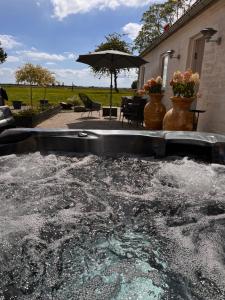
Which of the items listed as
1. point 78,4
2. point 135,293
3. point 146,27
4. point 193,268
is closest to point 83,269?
point 135,293

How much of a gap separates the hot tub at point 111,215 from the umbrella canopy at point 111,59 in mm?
4930

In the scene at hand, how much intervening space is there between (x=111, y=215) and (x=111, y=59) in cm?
700

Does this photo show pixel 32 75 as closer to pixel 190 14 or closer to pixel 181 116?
pixel 190 14

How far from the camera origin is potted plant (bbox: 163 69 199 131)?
5434mm

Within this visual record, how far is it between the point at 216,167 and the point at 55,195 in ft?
5.89

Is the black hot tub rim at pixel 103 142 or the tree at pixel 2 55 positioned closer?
the black hot tub rim at pixel 103 142

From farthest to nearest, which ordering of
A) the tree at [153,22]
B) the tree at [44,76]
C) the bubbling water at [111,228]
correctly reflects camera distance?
the tree at [153,22] < the tree at [44,76] < the bubbling water at [111,228]

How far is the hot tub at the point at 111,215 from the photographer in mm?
1511

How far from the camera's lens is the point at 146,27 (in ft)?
68.7

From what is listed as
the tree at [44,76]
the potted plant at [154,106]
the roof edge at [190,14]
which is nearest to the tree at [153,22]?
the tree at [44,76]

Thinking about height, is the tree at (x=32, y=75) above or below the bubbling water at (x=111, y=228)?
above

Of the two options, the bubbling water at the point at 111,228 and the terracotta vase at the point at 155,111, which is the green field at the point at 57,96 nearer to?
the terracotta vase at the point at 155,111

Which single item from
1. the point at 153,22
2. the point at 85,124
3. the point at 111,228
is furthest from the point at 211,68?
the point at 153,22

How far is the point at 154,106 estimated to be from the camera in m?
7.01
